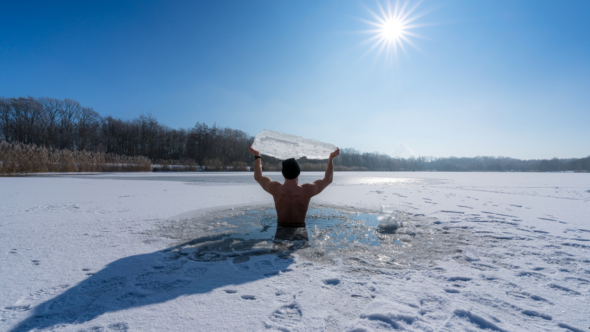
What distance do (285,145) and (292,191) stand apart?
109cm

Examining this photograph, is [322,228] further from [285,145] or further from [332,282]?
[332,282]

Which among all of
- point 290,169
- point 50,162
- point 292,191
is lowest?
point 292,191

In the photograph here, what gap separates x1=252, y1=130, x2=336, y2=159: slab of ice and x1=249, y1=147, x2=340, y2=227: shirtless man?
52 centimetres

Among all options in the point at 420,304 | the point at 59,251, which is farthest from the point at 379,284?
the point at 59,251

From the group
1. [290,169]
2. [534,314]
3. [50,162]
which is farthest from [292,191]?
[50,162]

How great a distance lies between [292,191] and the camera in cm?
358

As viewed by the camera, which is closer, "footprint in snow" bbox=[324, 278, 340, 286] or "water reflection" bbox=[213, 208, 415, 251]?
"footprint in snow" bbox=[324, 278, 340, 286]

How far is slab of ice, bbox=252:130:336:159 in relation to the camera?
166 inches

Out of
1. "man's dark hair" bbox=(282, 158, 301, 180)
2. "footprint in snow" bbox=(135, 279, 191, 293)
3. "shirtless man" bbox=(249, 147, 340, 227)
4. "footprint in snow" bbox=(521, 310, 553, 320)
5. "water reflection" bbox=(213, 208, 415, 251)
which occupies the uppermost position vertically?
"man's dark hair" bbox=(282, 158, 301, 180)

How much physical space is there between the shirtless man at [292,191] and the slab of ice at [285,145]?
0.52 m

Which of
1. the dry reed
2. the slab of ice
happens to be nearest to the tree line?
the dry reed

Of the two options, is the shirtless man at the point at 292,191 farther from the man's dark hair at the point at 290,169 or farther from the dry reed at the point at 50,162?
the dry reed at the point at 50,162

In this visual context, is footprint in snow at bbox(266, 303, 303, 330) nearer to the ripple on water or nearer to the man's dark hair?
the ripple on water

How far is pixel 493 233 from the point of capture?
10.6 ft
